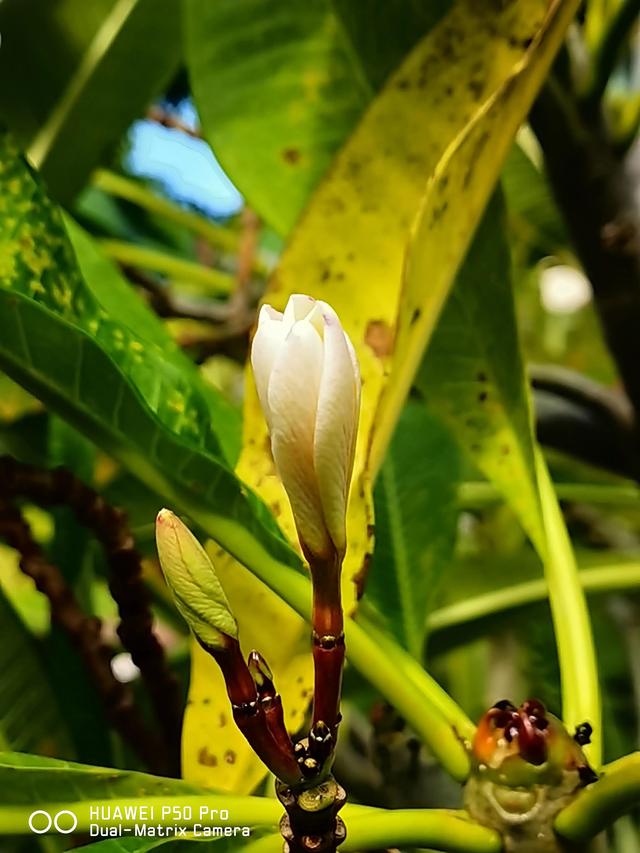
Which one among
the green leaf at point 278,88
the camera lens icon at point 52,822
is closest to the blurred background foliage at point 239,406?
the green leaf at point 278,88

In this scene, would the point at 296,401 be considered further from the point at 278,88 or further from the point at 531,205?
the point at 531,205

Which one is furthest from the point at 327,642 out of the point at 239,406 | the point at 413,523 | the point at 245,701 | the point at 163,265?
the point at 163,265

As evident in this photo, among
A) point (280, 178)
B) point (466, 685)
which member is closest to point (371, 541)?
point (280, 178)

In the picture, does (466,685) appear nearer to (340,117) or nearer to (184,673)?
(184,673)

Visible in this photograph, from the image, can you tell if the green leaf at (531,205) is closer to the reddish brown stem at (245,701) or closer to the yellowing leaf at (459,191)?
the yellowing leaf at (459,191)

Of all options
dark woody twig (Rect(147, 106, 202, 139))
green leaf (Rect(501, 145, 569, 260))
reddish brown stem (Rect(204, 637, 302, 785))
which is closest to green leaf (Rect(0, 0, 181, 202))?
dark woody twig (Rect(147, 106, 202, 139))

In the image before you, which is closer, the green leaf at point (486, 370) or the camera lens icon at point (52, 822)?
the camera lens icon at point (52, 822)

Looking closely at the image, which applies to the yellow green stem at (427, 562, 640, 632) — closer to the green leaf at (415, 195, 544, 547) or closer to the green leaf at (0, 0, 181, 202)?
the green leaf at (415, 195, 544, 547)
